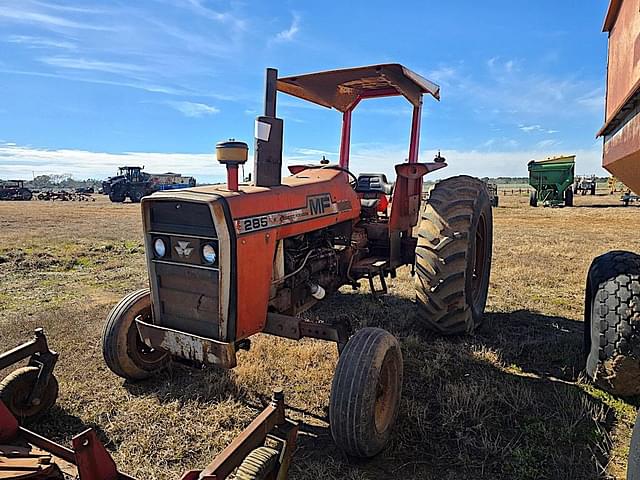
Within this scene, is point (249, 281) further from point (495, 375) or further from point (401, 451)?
point (495, 375)

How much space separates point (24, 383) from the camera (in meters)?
3.22

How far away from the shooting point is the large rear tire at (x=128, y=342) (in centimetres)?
362

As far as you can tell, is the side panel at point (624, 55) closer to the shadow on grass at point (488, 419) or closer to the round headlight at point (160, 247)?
the shadow on grass at point (488, 419)

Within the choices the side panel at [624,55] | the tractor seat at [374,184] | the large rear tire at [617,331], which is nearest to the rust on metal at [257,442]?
the side panel at [624,55]

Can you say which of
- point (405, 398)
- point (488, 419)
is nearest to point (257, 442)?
point (405, 398)

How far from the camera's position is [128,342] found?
3699mm

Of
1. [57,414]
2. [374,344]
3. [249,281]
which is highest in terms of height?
[249,281]

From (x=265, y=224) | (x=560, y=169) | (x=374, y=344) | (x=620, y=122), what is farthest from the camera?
(x=560, y=169)

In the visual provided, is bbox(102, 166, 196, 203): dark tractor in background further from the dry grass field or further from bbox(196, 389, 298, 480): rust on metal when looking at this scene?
bbox(196, 389, 298, 480): rust on metal

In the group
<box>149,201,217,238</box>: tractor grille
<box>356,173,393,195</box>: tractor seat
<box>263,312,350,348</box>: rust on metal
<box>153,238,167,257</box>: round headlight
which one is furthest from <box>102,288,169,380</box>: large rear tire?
<box>356,173,393,195</box>: tractor seat

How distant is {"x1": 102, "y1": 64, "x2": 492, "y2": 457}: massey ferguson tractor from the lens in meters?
→ 2.94

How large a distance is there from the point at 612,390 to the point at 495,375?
0.81 meters

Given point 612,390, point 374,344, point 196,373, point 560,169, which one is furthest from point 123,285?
point 560,169

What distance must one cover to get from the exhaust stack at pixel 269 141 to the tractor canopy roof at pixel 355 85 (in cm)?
128
